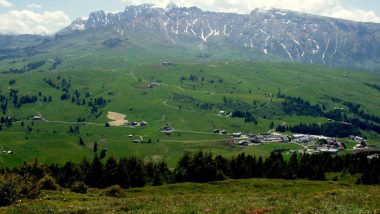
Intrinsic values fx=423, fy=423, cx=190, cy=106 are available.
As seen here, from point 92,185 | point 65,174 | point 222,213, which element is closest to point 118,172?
point 92,185

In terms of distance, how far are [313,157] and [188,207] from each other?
122 metres

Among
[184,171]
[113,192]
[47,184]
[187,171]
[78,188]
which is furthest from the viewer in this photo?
[184,171]

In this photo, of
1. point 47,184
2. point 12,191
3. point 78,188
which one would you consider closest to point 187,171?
point 78,188

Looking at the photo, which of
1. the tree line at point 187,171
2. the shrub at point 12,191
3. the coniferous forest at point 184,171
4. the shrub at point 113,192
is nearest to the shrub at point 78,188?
the coniferous forest at point 184,171

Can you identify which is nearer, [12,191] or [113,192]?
[12,191]

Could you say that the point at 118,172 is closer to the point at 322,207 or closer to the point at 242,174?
the point at 242,174

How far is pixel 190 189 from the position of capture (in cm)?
9425

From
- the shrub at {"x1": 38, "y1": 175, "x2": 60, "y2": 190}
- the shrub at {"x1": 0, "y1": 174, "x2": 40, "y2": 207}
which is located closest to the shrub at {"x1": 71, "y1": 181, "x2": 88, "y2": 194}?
the shrub at {"x1": 38, "y1": 175, "x2": 60, "y2": 190}

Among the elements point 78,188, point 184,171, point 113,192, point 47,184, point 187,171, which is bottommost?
point 184,171

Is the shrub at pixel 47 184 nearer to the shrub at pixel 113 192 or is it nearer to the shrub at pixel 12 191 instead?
the shrub at pixel 113 192

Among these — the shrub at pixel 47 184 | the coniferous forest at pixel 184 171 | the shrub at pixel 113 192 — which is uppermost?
the shrub at pixel 113 192

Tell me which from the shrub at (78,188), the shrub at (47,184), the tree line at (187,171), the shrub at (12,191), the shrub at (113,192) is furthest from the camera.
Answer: the tree line at (187,171)

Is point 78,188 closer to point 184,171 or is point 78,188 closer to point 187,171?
point 187,171

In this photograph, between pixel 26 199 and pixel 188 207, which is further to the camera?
pixel 26 199
